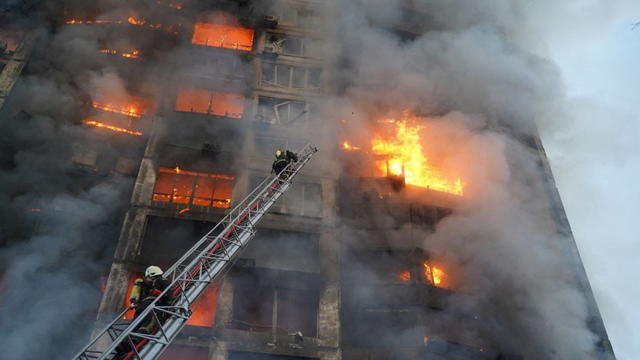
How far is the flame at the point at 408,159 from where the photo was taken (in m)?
17.6

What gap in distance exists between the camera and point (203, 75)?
704 inches

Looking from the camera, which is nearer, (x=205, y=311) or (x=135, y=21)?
(x=205, y=311)

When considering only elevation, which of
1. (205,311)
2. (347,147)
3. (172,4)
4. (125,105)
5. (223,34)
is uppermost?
(172,4)

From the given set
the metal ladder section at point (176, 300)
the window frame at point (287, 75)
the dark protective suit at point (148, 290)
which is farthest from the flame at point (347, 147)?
the dark protective suit at point (148, 290)

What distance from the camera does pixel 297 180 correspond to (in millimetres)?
16266

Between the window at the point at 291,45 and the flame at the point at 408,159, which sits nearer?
the flame at the point at 408,159

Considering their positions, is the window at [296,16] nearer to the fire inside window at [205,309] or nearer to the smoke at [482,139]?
the smoke at [482,139]

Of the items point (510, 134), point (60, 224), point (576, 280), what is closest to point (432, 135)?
point (510, 134)

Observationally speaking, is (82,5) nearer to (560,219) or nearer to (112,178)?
(112,178)

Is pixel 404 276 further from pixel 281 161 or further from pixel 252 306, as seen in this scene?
pixel 281 161

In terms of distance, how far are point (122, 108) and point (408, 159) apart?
35.6 ft

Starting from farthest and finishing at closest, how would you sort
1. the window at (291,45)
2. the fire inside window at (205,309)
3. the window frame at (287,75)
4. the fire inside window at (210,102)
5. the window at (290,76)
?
the window at (291,45) → the window at (290,76) → the window frame at (287,75) → the fire inside window at (210,102) → the fire inside window at (205,309)

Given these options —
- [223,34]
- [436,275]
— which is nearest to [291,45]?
[223,34]

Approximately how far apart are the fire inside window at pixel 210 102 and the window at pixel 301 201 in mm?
3566
